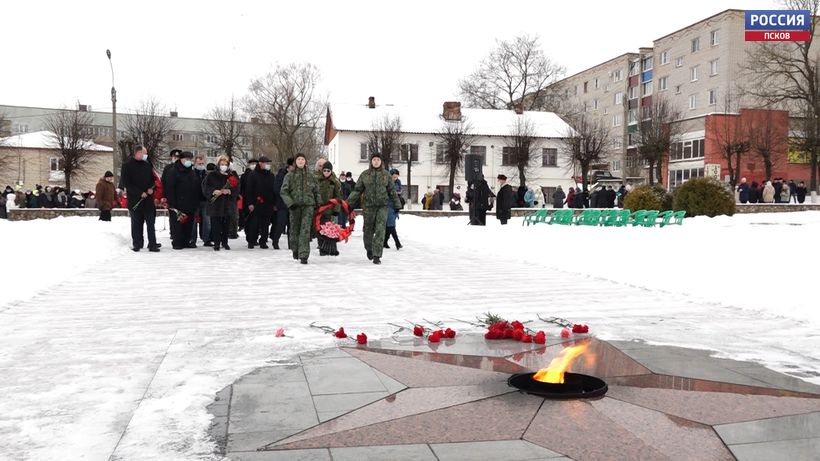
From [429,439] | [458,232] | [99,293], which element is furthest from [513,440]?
[458,232]

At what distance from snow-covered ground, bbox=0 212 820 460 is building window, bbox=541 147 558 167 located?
45.0 meters

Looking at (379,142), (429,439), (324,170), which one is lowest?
(429,439)

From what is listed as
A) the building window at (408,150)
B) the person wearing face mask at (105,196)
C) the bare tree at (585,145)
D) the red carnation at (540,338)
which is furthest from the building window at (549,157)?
the red carnation at (540,338)

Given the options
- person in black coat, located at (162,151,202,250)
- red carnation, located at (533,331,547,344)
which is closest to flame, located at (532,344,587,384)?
red carnation, located at (533,331,547,344)

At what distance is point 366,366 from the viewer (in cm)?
479

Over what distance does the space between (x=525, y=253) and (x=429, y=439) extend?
10.1 metres

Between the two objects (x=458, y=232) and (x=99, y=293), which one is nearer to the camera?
(x=99, y=293)

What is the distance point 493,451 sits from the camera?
3.20 metres

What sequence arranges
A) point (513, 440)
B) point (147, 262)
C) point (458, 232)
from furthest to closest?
point (458, 232), point (147, 262), point (513, 440)

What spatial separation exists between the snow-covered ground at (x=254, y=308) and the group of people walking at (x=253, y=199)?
0.57 metres

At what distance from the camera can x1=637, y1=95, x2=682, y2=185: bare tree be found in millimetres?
47719

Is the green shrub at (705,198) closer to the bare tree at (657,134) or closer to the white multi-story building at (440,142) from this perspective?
the bare tree at (657,134)

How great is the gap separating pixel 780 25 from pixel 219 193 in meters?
33.3

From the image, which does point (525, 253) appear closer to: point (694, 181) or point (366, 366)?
point (366, 366)
